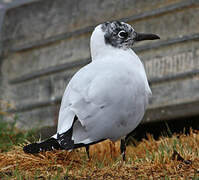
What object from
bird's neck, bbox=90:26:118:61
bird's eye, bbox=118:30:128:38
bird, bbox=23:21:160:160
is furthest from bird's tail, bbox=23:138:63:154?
bird's eye, bbox=118:30:128:38

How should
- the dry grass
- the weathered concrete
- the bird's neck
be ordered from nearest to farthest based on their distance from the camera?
the dry grass
the bird's neck
the weathered concrete

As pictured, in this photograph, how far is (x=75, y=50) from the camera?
6.74 metres

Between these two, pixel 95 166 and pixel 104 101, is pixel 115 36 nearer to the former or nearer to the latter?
pixel 104 101

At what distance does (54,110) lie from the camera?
654cm

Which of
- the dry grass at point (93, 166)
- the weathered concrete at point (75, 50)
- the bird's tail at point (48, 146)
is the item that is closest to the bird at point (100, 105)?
the bird's tail at point (48, 146)

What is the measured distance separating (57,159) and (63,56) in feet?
12.1

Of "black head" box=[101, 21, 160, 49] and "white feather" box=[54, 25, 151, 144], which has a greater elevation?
"black head" box=[101, 21, 160, 49]

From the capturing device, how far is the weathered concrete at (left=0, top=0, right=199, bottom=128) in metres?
5.65

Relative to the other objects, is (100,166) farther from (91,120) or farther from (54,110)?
(54,110)

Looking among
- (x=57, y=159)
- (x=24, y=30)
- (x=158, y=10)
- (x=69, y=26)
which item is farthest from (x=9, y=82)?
(x=57, y=159)

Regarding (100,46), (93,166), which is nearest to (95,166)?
(93,166)

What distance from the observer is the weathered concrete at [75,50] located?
5648 millimetres

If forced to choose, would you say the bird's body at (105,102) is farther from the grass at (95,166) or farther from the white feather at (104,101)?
the grass at (95,166)

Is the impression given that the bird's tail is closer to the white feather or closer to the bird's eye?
the white feather
